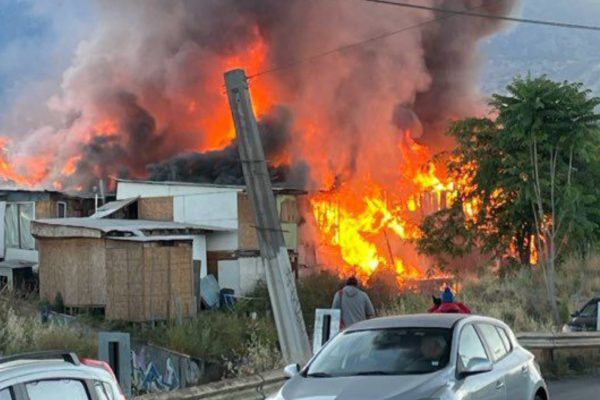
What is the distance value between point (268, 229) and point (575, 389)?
17.2ft

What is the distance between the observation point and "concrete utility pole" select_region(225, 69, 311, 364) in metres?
13.9

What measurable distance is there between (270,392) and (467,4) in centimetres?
4390

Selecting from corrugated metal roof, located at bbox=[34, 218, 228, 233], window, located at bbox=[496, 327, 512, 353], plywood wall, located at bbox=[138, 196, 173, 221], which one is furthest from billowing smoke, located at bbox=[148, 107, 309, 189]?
window, located at bbox=[496, 327, 512, 353]

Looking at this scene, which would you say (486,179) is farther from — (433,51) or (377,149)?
(433,51)

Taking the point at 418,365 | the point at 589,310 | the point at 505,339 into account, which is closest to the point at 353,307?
the point at 505,339

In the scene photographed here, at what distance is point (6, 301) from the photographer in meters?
21.8

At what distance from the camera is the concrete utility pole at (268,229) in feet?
45.7

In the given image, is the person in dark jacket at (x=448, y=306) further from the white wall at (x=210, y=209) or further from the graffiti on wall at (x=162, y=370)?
the white wall at (x=210, y=209)

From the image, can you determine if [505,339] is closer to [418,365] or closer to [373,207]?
[418,365]

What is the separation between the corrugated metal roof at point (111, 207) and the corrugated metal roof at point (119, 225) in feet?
3.70

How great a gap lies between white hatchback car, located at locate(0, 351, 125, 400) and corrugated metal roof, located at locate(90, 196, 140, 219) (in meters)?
31.8

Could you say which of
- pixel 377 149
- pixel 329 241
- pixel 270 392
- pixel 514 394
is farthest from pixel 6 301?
pixel 377 149

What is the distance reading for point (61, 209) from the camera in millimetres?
39625

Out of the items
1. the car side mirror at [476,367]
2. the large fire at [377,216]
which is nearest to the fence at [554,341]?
the car side mirror at [476,367]
